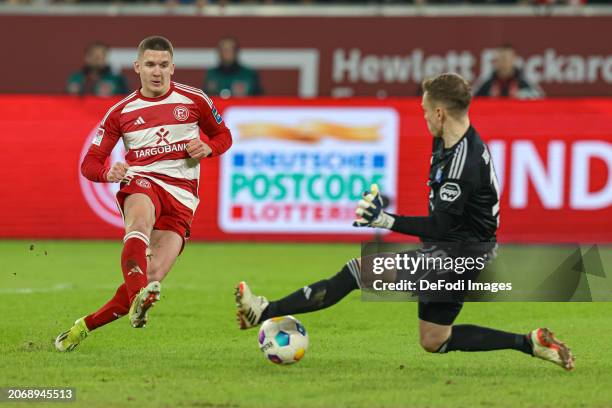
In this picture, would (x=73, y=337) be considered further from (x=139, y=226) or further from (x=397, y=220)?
(x=397, y=220)

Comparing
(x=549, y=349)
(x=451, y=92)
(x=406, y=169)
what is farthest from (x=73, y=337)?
(x=406, y=169)

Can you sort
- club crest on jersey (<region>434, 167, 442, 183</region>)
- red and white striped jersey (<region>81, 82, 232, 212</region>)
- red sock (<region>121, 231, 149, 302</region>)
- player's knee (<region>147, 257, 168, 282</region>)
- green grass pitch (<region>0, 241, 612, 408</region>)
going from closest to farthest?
green grass pitch (<region>0, 241, 612, 408</region>)
club crest on jersey (<region>434, 167, 442, 183</region>)
red sock (<region>121, 231, 149, 302</region>)
player's knee (<region>147, 257, 168, 282</region>)
red and white striped jersey (<region>81, 82, 232, 212</region>)

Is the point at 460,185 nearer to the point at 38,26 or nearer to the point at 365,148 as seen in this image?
the point at 365,148

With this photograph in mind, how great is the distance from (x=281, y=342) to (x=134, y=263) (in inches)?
42.0

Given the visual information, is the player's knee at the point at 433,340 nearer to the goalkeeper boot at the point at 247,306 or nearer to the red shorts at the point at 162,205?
the goalkeeper boot at the point at 247,306

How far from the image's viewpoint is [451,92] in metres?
7.54

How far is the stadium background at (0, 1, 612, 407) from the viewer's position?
770cm

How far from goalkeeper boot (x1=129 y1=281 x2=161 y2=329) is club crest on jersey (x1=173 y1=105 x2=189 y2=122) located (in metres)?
1.60

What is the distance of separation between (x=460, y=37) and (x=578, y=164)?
3.75 m

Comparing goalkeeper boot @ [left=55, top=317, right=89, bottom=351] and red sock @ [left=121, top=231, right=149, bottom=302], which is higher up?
red sock @ [left=121, top=231, right=149, bottom=302]

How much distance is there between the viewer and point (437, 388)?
24.0 feet

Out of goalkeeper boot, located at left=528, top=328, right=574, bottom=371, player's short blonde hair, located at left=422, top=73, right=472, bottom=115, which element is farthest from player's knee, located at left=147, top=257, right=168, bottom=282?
goalkeeper boot, located at left=528, top=328, right=574, bottom=371

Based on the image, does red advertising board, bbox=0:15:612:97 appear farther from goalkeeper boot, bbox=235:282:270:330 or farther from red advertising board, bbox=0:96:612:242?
goalkeeper boot, bbox=235:282:270:330

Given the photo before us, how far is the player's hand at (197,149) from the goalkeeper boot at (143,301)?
1258mm
